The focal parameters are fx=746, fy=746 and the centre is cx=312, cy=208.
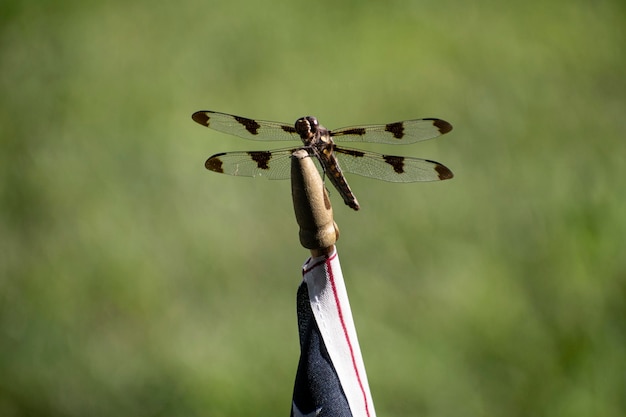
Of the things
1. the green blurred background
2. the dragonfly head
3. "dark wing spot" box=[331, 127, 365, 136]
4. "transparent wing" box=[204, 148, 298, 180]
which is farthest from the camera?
the green blurred background

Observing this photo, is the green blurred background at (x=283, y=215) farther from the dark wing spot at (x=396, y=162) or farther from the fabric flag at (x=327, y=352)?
the fabric flag at (x=327, y=352)

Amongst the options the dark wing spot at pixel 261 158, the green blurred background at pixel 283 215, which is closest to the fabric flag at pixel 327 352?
the dark wing spot at pixel 261 158

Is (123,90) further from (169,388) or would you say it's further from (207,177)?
(169,388)

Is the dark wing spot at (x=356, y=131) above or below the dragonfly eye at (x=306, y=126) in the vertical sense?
above

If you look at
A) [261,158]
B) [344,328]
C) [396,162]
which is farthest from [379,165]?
[344,328]

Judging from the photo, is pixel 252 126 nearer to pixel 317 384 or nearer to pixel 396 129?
pixel 396 129

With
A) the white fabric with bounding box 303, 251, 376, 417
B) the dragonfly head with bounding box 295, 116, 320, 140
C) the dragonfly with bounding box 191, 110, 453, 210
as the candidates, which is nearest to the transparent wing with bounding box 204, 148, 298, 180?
the dragonfly with bounding box 191, 110, 453, 210

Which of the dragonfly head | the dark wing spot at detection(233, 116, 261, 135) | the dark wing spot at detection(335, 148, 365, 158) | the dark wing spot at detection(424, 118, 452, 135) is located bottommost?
the dark wing spot at detection(335, 148, 365, 158)

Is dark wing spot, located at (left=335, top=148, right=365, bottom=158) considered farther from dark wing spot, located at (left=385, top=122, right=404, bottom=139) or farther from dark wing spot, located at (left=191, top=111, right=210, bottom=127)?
dark wing spot, located at (left=191, top=111, right=210, bottom=127)
